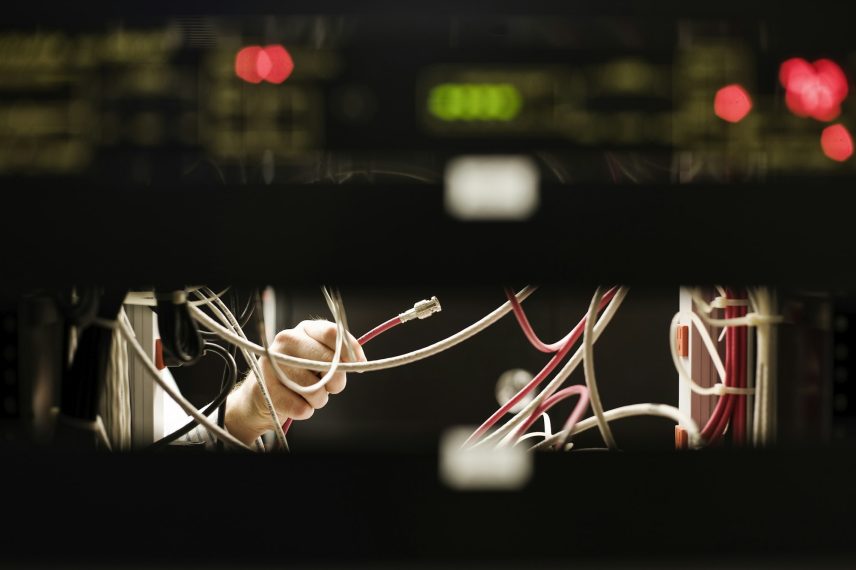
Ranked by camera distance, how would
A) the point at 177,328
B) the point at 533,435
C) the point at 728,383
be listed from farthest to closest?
the point at 533,435 < the point at 728,383 < the point at 177,328

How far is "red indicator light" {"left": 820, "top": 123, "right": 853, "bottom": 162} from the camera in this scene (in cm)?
49

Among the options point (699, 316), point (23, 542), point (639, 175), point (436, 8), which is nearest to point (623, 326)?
point (699, 316)

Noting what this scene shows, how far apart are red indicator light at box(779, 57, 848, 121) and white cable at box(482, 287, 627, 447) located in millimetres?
167

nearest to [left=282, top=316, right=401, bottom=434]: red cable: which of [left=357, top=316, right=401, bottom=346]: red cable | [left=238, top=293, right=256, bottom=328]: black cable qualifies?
[left=357, top=316, right=401, bottom=346]: red cable

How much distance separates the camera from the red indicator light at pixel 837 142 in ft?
1.59

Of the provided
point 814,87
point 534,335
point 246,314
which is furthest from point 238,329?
point 814,87

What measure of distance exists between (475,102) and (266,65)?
0.42ft

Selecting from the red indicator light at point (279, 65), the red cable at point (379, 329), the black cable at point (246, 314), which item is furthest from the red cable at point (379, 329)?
the red indicator light at point (279, 65)

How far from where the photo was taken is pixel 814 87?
1.59ft

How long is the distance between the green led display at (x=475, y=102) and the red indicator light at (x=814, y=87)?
0.55 feet

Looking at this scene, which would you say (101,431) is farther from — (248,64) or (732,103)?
(732,103)

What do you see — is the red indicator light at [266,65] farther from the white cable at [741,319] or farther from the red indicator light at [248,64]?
the white cable at [741,319]

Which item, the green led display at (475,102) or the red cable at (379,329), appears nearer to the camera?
the green led display at (475,102)

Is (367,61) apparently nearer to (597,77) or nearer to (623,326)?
(597,77)
